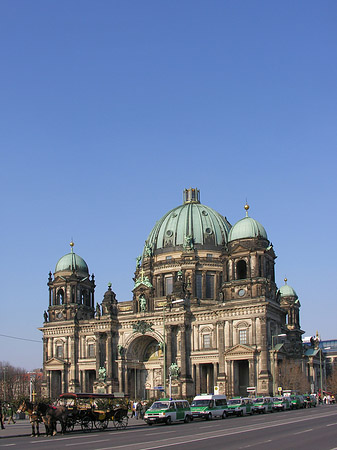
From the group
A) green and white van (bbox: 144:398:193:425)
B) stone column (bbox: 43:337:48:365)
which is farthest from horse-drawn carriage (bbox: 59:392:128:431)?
stone column (bbox: 43:337:48:365)

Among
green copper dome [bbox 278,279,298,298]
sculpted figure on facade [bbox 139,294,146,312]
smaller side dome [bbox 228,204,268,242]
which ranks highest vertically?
smaller side dome [bbox 228,204,268,242]

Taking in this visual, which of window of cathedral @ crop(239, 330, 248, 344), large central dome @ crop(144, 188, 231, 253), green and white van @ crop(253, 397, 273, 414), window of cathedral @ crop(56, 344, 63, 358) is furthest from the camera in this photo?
large central dome @ crop(144, 188, 231, 253)

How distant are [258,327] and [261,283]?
6.19 metres

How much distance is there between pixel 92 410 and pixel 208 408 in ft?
41.0

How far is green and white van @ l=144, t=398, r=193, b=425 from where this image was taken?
148ft

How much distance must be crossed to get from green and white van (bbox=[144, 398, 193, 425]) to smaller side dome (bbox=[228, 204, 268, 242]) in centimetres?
4616

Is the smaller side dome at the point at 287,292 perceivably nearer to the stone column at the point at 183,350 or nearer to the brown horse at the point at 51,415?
the stone column at the point at 183,350

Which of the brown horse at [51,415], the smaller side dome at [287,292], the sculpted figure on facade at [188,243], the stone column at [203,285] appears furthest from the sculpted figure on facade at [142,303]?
the brown horse at [51,415]

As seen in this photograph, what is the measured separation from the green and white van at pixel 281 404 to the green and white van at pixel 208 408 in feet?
40.9

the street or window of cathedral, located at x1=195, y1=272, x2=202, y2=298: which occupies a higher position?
window of cathedral, located at x1=195, y1=272, x2=202, y2=298

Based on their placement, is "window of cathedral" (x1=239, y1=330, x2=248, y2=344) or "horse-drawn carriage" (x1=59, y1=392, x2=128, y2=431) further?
"window of cathedral" (x1=239, y1=330, x2=248, y2=344)

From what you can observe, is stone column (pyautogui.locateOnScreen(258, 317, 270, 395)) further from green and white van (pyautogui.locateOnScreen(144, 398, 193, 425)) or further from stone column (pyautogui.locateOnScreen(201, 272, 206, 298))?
green and white van (pyautogui.locateOnScreen(144, 398, 193, 425))

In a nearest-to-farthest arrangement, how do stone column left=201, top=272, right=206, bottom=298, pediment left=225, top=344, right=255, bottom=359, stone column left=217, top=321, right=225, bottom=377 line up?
1. pediment left=225, top=344, right=255, bottom=359
2. stone column left=217, top=321, right=225, bottom=377
3. stone column left=201, top=272, right=206, bottom=298

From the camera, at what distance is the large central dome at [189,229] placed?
353 ft
